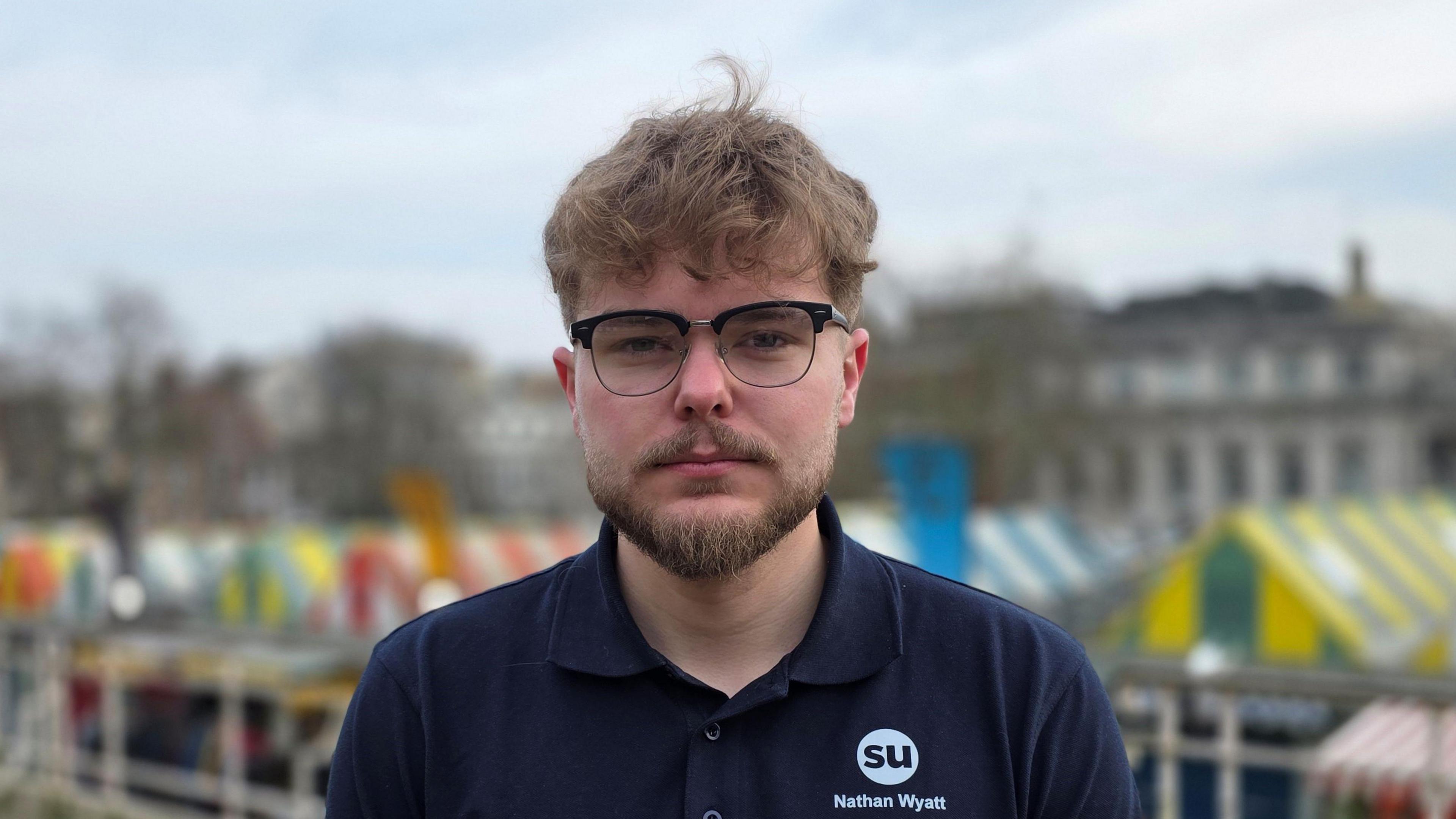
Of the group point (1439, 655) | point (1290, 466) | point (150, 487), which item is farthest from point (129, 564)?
point (1290, 466)

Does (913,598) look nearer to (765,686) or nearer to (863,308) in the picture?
(765,686)

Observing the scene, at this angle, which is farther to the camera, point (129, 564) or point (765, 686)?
point (129, 564)

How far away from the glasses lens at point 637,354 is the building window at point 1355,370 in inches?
2629

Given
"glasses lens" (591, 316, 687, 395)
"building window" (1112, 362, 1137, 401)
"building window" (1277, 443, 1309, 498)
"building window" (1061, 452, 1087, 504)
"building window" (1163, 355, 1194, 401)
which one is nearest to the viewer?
"glasses lens" (591, 316, 687, 395)

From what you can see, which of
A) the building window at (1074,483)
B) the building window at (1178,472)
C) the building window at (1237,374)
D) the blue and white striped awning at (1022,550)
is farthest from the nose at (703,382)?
the building window at (1237,374)

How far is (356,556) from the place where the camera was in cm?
1302

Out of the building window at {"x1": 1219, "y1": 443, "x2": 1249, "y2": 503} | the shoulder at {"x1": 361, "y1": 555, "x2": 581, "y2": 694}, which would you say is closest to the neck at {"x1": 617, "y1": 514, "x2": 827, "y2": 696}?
the shoulder at {"x1": 361, "y1": 555, "x2": 581, "y2": 694}

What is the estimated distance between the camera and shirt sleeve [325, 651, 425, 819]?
1.82 metres

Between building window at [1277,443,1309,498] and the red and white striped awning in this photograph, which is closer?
the red and white striped awning

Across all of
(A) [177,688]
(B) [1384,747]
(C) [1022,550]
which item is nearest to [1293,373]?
(C) [1022,550]

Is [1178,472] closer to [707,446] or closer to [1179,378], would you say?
[1179,378]

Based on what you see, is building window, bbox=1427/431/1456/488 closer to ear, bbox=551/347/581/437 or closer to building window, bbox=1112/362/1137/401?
building window, bbox=1112/362/1137/401

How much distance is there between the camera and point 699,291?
176 cm

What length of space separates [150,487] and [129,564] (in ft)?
130
